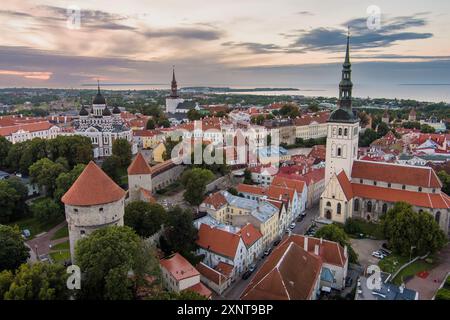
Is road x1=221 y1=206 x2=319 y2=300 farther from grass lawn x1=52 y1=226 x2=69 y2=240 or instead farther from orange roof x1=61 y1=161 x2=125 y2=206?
grass lawn x1=52 y1=226 x2=69 y2=240

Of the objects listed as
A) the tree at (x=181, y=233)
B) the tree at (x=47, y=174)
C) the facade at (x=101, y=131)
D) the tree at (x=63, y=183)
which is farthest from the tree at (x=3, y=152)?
the tree at (x=181, y=233)

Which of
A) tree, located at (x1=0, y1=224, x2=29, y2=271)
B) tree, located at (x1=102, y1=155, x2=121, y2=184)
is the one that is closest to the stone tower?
tree, located at (x1=102, y1=155, x2=121, y2=184)

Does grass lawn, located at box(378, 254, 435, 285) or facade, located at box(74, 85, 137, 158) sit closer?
grass lawn, located at box(378, 254, 435, 285)

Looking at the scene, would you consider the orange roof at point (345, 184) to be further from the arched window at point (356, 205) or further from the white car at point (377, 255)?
the white car at point (377, 255)

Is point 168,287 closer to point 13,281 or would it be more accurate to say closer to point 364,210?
point 13,281

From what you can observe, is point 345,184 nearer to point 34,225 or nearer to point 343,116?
point 343,116

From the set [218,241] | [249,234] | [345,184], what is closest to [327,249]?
[249,234]
